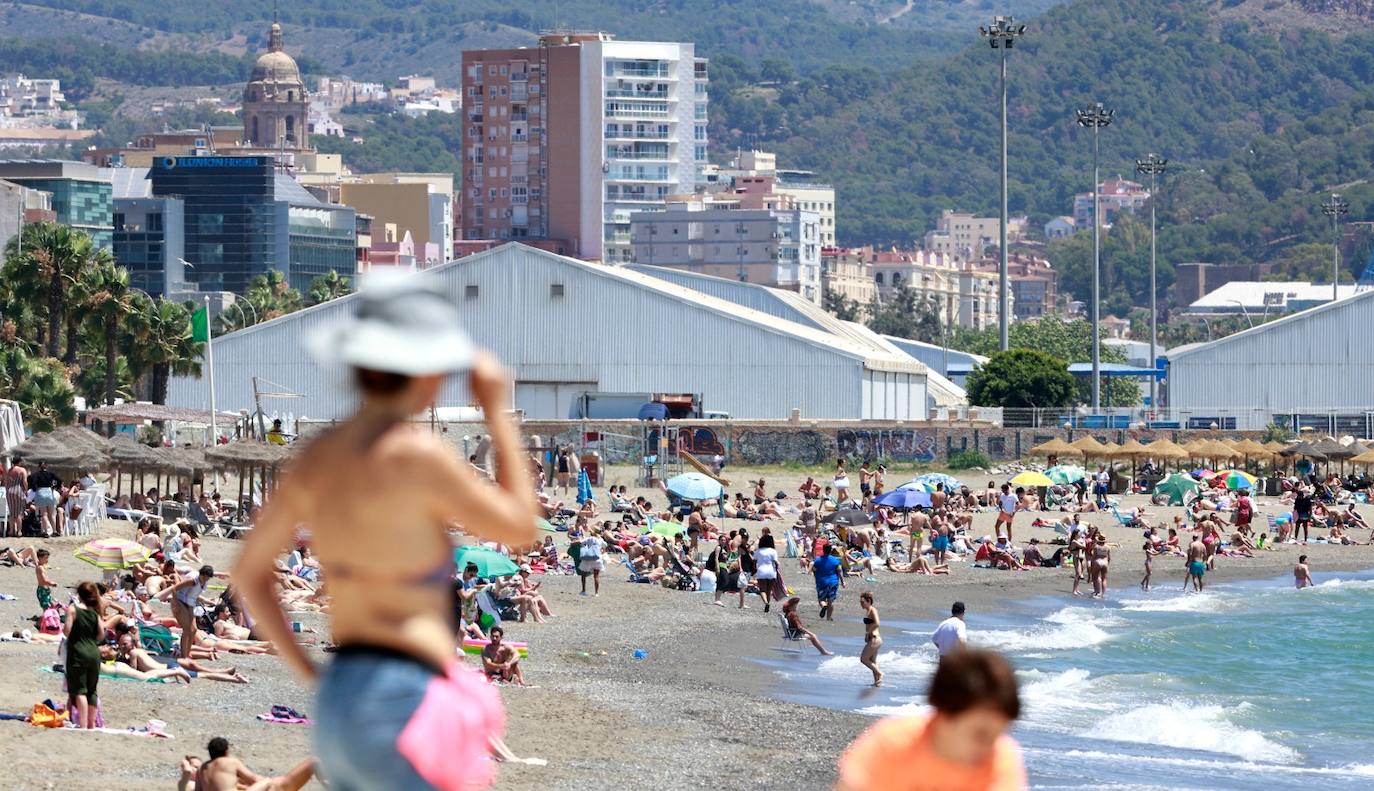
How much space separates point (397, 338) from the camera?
3.93 m

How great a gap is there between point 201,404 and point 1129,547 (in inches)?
1180

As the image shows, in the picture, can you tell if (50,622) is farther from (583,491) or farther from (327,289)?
(327,289)

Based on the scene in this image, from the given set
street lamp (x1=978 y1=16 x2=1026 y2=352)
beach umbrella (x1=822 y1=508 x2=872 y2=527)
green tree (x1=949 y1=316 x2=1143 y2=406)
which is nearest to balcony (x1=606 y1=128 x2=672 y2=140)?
green tree (x1=949 y1=316 x2=1143 y2=406)

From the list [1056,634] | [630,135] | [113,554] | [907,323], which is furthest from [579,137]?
[113,554]

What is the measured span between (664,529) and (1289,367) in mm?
40100

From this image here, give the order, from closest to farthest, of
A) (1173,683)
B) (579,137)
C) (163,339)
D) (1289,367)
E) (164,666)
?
(164,666) < (1173,683) < (163,339) < (1289,367) < (579,137)

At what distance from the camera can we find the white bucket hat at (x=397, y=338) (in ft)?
12.8

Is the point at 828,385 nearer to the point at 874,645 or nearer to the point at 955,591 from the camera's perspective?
the point at 955,591

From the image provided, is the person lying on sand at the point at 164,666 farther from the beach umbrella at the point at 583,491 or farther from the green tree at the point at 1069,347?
the green tree at the point at 1069,347

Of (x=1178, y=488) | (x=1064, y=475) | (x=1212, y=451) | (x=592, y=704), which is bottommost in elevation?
(x=592, y=704)

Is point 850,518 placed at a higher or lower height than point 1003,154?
lower

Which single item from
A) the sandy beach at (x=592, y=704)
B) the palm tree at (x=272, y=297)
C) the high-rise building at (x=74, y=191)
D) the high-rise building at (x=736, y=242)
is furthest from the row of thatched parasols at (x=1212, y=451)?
the high-rise building at (x=736, y=242)

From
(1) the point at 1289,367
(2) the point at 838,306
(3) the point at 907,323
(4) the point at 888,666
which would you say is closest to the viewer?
(4) the point at 888,666

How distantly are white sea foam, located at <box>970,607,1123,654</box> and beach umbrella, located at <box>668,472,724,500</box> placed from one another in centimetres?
888
